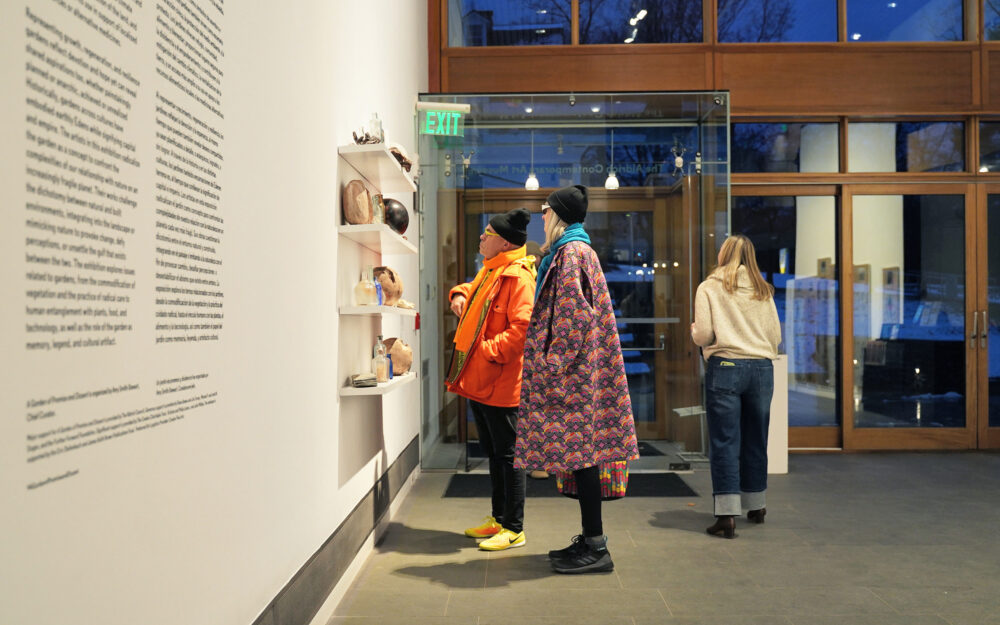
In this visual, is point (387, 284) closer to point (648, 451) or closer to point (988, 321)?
point (648, 451)

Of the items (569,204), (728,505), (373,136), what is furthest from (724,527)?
(373,136)

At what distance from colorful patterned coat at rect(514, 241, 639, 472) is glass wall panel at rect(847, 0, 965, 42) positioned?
4.68m

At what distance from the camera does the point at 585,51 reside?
658 centimetres

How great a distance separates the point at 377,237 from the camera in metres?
3.46

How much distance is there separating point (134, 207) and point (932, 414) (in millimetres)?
6774

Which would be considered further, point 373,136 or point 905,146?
point 905,146

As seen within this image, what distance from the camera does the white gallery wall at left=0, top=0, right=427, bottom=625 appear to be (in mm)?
1084

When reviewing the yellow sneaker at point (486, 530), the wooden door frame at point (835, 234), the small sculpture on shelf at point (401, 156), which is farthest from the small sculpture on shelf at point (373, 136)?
the wooden door frame at point (835, 234)

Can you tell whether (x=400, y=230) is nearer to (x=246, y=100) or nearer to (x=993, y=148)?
(x=246, y=100)

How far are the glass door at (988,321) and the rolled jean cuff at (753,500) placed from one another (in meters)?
3.46

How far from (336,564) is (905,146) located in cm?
591

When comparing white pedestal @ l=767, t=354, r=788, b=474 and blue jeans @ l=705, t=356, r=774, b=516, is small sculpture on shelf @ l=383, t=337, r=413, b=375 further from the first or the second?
white pedestal @ l=767, t=354, r=788, b=474

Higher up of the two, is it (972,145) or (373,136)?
(972,145)

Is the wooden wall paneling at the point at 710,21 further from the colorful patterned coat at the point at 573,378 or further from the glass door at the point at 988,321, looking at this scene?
the colorful patterned coat at the point at 573,378
